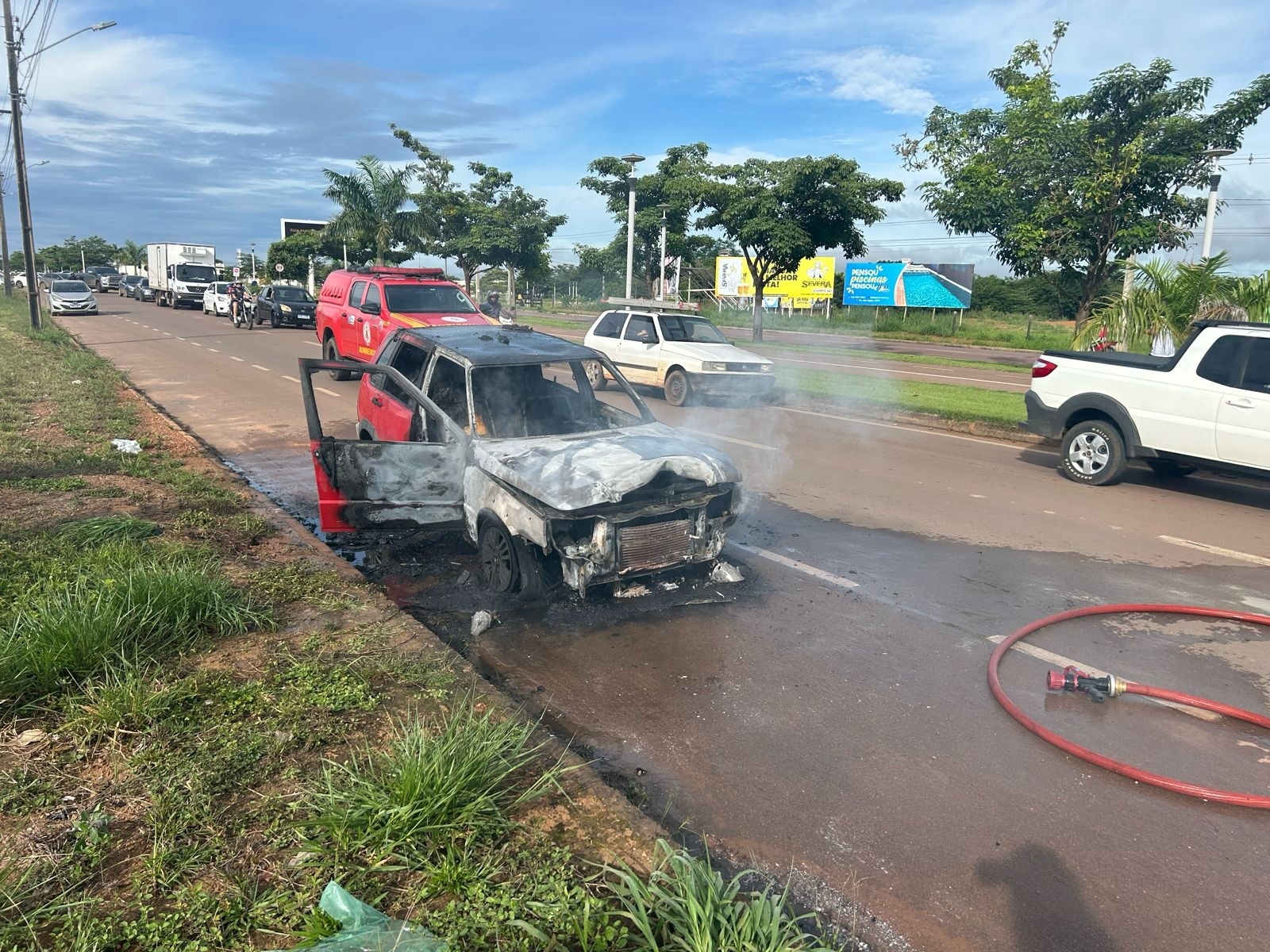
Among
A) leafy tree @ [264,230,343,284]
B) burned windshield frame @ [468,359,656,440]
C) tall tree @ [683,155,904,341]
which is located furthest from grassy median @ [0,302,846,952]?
leafy tree @ [264,230,343,284]

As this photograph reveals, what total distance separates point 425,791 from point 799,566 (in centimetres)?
413

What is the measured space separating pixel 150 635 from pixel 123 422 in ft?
25.8

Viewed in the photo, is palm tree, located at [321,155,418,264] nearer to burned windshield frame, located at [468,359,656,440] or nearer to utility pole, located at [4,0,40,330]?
utility pole, located at [4,0,40,330]

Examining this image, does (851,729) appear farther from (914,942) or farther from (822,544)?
(822,544)

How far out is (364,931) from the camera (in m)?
2.53

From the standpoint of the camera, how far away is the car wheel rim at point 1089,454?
971cm

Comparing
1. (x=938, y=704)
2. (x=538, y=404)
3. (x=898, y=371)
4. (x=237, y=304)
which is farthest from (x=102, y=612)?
(x=237, y=304)

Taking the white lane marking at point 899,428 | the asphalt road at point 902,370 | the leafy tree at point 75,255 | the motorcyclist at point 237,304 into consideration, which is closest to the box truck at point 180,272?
the motorcyclist at point 237,304

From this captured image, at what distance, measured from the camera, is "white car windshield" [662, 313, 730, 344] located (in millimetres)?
15828

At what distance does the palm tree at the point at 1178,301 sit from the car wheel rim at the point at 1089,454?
4.09 metres

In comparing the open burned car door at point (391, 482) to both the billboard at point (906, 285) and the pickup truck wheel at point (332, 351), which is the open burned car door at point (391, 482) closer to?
the pickup truck wheel at point (332, 351)

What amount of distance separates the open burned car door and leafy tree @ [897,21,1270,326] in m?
17.4

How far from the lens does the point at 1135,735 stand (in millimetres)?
4340

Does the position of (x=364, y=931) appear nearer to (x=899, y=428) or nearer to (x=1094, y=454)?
(x=1094, y=454)
